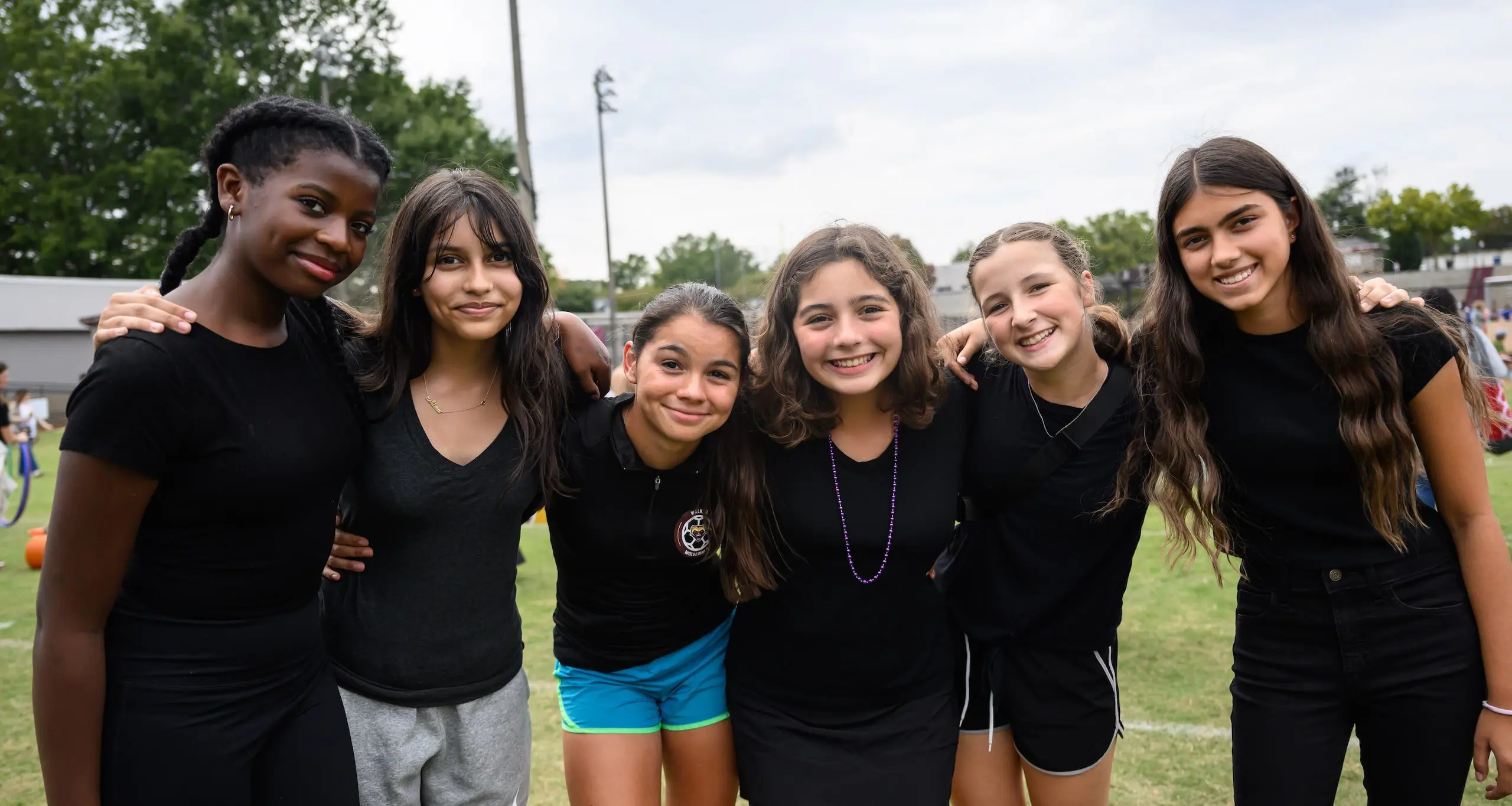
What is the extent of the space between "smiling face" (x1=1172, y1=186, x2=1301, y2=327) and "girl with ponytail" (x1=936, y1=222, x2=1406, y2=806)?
41 cm

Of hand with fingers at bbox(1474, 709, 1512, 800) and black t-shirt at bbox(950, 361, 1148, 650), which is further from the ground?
black t-shirt at bbox(950, 361, 1148, 650)

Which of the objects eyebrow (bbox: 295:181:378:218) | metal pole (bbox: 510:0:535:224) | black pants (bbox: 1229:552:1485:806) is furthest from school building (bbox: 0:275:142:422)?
black pants (bbox: 1229:552:1485:806)

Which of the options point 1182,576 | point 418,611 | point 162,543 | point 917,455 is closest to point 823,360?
point 917,455

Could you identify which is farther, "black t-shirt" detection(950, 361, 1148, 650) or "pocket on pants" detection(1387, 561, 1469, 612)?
"black t-shirt" detection(950, 361, 1148, 650)

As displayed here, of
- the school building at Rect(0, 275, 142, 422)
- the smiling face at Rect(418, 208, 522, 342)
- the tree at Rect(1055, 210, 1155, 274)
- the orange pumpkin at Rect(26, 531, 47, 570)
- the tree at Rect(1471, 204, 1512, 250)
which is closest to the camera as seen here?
the smiling face at Rect(418, 208, 522, 342)

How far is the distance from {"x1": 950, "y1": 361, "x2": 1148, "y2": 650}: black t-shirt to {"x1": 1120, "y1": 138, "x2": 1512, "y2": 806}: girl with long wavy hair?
9.0 inches

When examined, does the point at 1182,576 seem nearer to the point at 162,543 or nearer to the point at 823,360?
the point at 823,360

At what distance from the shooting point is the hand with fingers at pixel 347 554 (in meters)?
2.61

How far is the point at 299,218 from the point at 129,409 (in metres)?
0.55

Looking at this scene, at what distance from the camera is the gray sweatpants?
8.52 ft

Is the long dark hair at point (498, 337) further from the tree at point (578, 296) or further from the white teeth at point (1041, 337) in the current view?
the tree at point (578, 296)

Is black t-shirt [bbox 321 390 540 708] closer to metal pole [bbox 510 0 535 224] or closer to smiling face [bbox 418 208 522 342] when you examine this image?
smiling face [bbox 418 208 522 342]

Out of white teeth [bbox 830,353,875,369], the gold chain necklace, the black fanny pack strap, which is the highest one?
white teeth [bbox 830,353,875,369]

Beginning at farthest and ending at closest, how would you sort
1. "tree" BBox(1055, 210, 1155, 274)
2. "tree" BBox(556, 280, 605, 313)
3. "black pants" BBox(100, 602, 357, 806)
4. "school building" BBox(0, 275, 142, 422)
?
"tree" BBox(556, 280, 605, 313), "tree" BBox(1055, 210, 1155, 274), "school building" BBox(0, 275, 142, 422), "black pants" BBox(100, 602, 357, 806)
